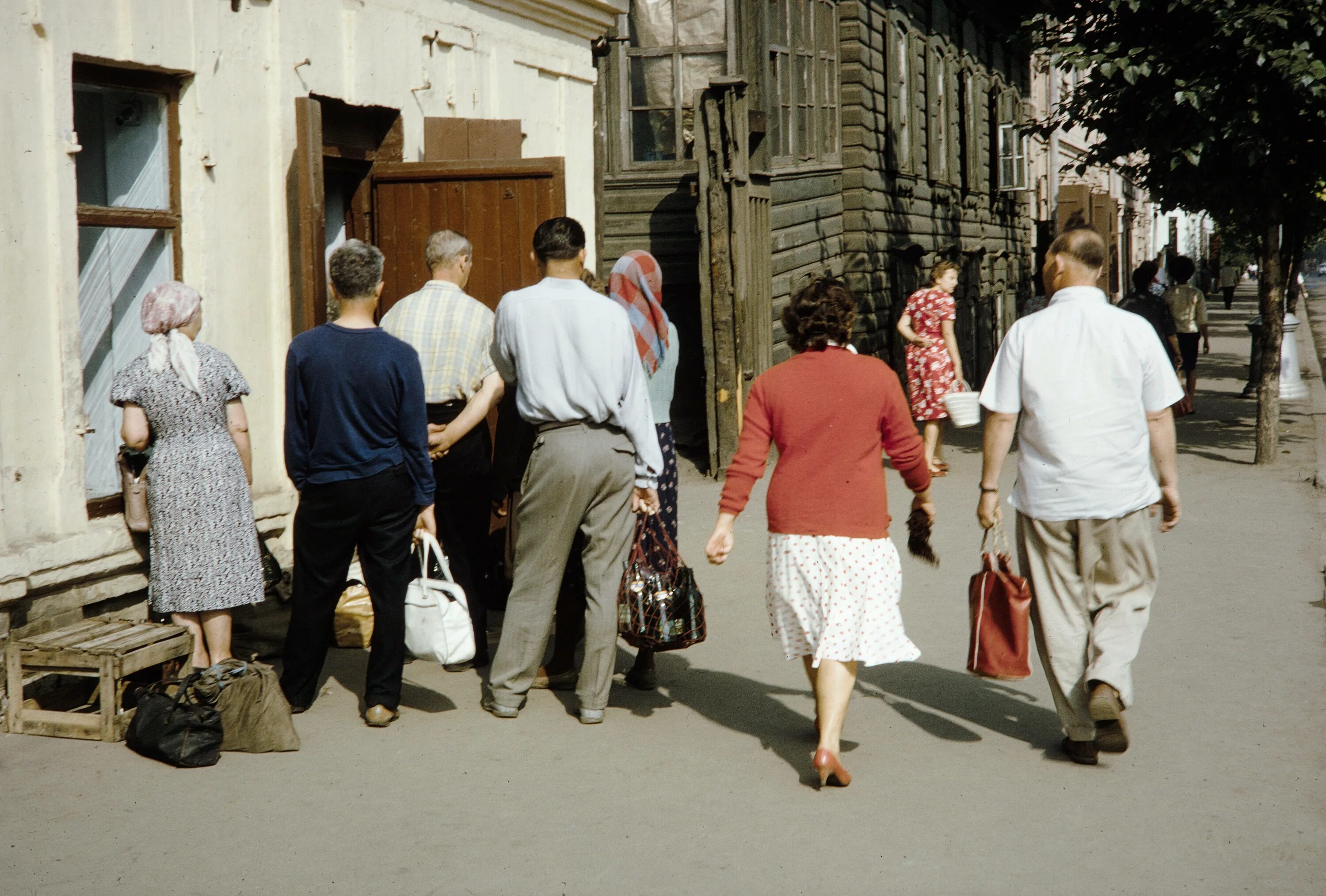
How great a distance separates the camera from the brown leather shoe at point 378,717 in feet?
17.4

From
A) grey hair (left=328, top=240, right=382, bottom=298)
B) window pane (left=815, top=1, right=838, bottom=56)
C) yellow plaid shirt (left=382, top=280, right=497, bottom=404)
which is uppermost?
window pane (left=815, top=1, right=838, bottom=56)

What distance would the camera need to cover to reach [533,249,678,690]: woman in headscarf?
19.3 feet

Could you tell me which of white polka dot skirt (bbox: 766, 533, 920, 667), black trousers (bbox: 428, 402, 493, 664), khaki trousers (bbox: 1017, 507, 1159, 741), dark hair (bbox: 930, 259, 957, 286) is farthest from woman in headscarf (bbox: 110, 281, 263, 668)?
dark hair (bbox: 930, 259, 957, 286)

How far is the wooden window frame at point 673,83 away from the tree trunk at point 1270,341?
4.84 metres

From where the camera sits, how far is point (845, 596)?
181 inches

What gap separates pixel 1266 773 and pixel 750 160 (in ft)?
28.3

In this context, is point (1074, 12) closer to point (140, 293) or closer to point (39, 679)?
point (140, 293)

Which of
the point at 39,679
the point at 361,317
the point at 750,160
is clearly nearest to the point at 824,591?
the point at 361,317

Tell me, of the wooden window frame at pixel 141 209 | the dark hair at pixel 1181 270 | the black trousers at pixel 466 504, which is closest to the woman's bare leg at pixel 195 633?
the wooden window frame at pixel 141 209

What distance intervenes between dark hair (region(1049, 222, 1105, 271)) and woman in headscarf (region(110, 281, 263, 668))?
314 cm

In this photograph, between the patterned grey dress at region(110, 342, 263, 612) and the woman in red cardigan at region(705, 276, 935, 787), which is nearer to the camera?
the woman in red cardigan at region(705, 276, 935, 787)

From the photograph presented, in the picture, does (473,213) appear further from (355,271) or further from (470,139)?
(355,271)

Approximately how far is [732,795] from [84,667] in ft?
7.77

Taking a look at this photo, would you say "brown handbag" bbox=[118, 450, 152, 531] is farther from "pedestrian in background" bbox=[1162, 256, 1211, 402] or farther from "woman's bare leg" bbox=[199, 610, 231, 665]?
"pedestrian in background" bbox=[1162, 256, 1211, 402]
